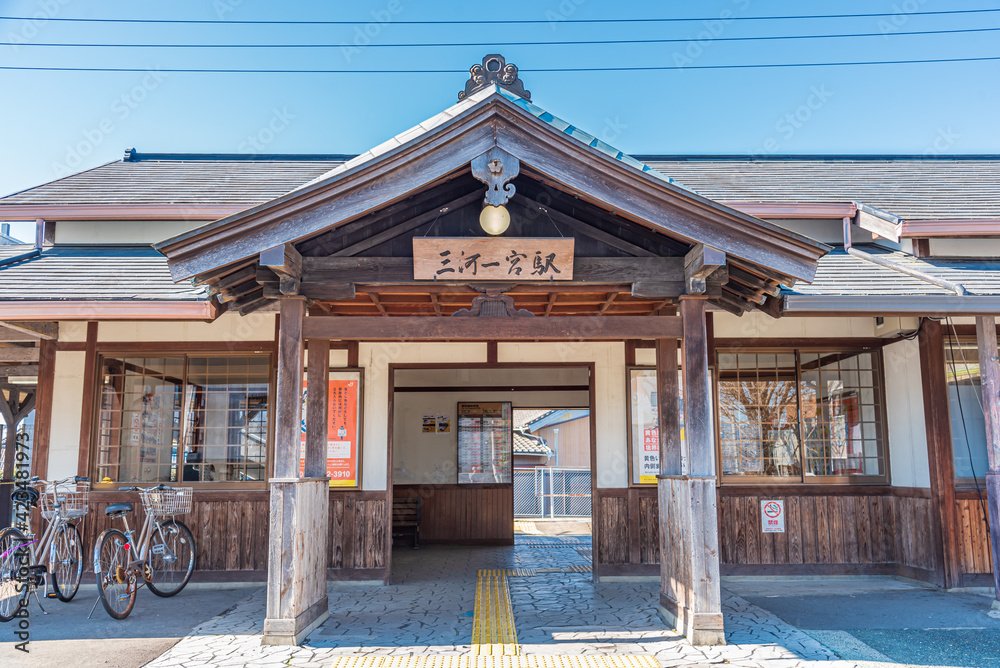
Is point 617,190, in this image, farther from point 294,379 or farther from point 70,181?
point 70,181

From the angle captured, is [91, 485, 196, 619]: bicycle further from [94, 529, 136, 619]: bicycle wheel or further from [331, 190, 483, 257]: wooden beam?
[331, 190, 483, 257]: wooden beam

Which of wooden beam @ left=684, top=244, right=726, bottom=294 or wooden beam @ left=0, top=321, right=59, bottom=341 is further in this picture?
wooden beam @ left=0, top=321, right=59, bottom=341

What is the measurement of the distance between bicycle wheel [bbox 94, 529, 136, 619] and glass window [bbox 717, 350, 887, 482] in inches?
242

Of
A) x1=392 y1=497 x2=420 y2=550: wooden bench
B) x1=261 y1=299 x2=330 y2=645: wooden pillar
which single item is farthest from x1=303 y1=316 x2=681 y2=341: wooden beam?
x1=392 y1=497 x2=420 y2=550: wooden bench

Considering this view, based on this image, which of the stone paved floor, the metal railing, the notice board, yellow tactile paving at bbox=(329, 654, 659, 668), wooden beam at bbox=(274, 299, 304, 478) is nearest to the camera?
yellow tactile paving at bbox=(329, 654, 659, 668)

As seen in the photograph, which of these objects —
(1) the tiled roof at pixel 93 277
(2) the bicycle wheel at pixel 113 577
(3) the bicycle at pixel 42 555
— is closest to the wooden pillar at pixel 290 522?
(1) the tiled roof at pixel 93 277

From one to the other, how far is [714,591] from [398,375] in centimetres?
754

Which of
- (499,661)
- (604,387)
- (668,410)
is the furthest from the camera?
(604,387)

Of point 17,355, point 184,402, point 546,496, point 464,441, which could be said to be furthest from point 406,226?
point 546,496

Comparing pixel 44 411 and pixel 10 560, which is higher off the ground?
pixel 44 411

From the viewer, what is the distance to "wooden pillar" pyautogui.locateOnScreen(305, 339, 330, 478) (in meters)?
6.44

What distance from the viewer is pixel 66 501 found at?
23.2 ft

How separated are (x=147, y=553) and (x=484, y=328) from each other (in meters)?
4.01

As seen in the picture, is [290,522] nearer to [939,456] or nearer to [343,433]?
[343,433]
